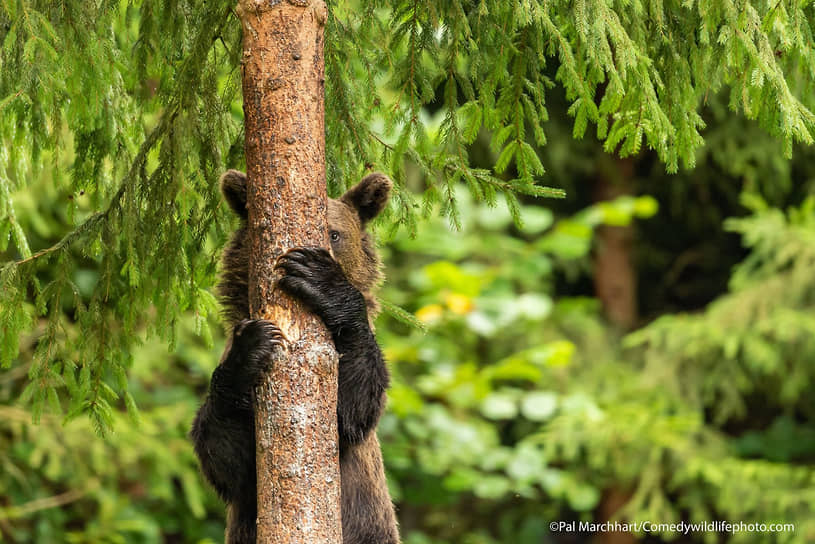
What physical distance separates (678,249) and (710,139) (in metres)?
1.85

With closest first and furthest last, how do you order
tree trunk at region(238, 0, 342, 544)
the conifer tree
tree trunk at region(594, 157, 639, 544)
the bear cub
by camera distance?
tree trunk at region(238, 0, 342, 544) < the bear cub < the conifer tree < tree trunk at region(594, 157, 639, 544)

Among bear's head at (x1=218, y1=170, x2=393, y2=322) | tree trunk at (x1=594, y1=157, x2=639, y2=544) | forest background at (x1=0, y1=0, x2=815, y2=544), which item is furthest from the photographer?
tree trunk at (x1=594, y1=157, x2=639, y2=544)

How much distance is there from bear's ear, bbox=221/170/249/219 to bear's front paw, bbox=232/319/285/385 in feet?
1.88

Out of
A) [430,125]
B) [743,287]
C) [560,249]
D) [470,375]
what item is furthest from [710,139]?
[470,375]

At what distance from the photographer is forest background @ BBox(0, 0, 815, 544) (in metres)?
2.85

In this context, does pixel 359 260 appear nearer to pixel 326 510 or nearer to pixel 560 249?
pixel 326 510

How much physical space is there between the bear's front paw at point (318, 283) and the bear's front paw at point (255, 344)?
0.41 ft

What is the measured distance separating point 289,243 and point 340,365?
54 centimetres

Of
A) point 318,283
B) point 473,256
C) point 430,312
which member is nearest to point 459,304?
point 430,312

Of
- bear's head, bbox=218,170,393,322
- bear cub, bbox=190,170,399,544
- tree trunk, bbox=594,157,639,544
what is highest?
tree trunk, bbox=594,157,639,544

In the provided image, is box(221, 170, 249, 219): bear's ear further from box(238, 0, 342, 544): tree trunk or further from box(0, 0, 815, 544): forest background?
box(238, 0, 342, 544): tree trunk

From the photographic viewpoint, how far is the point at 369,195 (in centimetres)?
315

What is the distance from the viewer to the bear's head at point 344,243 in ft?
10.1

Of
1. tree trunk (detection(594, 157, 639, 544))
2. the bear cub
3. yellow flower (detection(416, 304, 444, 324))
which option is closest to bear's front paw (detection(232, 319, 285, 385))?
the bear cub
